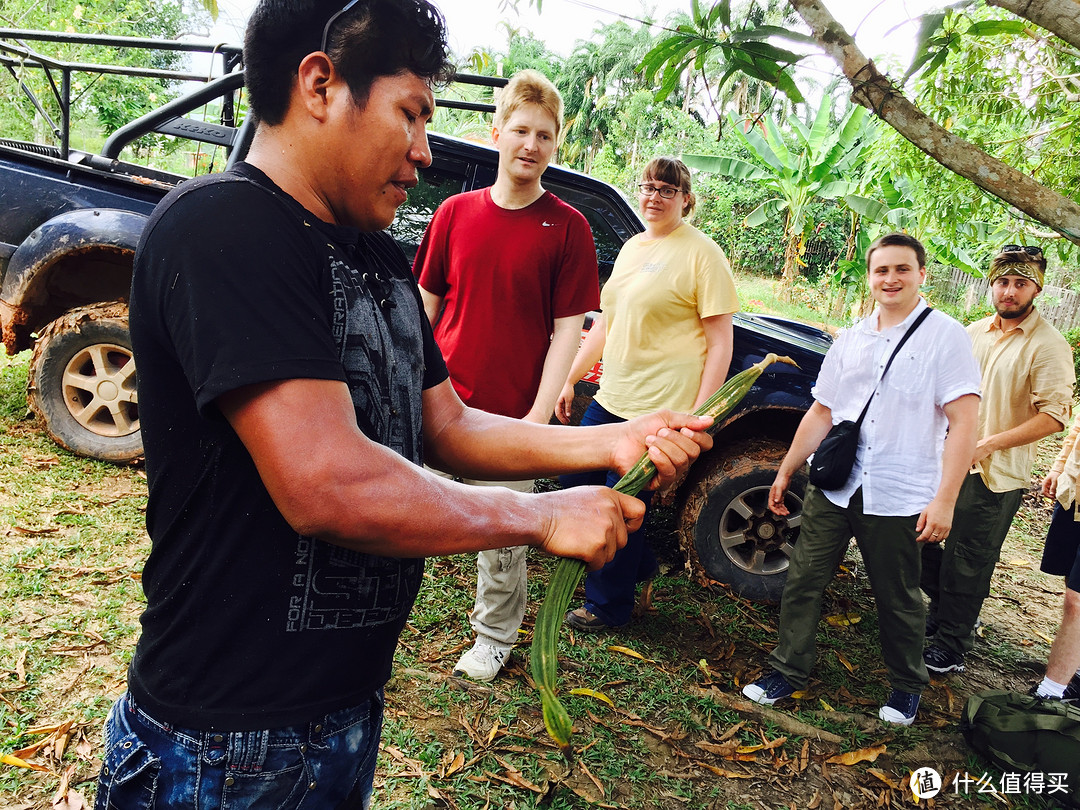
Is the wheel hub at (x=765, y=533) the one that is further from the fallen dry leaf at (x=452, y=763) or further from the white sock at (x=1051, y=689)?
the fallen dry leaf at (x=452, y=763)

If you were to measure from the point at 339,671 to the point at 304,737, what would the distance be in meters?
0.12

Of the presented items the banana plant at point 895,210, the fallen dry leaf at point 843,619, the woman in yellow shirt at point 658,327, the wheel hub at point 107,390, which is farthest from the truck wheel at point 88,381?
the banana plant at point 895,210

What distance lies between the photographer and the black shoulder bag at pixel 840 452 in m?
3.41

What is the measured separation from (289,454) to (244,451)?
15cm

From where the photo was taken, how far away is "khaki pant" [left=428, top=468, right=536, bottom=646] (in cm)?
334

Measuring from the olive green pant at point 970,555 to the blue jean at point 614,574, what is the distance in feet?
5.64

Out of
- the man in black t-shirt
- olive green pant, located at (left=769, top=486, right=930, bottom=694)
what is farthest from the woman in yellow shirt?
the man in black t-shirt

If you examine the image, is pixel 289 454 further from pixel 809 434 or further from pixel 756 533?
pixel 756 533

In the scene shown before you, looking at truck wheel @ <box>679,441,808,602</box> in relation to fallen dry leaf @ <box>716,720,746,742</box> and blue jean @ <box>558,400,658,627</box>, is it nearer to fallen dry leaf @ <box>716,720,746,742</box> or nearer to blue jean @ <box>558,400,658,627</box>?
blue jean @ <box>558,400,658,627</box>

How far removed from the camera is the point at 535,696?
334 centimetres

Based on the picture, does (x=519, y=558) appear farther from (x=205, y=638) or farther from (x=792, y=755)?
(x=205, y=638)

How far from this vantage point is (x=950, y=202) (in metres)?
6.14

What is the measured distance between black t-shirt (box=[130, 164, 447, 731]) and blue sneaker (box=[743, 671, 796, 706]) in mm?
2768

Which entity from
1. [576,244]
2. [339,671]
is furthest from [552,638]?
[576,244]
